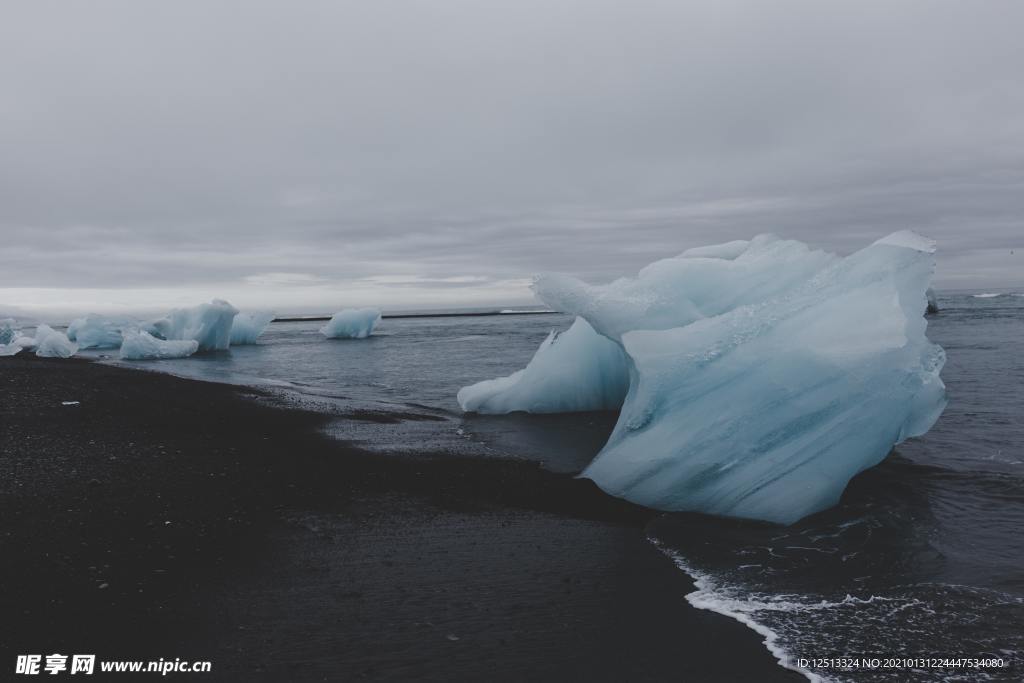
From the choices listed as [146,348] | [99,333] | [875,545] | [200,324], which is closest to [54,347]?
[146,348]

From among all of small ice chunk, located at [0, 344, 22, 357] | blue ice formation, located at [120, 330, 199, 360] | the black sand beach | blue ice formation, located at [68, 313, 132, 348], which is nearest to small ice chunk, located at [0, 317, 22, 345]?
blue ice formation, located at [68, 313, 132, 348]

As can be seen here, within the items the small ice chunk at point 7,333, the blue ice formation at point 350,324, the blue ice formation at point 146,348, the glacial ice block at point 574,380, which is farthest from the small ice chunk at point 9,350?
the glacial ice block at point 574,380

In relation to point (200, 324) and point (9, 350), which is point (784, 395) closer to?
point (200, 324)

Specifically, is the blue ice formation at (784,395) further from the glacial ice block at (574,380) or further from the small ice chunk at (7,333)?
the small ice chunk at (7,333)

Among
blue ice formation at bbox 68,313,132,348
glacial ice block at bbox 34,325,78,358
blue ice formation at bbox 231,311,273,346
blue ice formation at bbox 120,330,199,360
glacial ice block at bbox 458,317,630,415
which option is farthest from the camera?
blue ice formation at bbox 231,311,273,346

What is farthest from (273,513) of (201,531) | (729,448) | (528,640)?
(729,448)

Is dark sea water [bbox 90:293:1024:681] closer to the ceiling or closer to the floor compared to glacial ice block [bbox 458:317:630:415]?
closer to the floor

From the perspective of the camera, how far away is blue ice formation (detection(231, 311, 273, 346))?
42.8 metres

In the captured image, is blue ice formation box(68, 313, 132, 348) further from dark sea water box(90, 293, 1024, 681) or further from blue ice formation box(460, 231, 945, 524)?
blue ice formation box(460, 231, 945, 524)

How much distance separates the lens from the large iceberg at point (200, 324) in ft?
114

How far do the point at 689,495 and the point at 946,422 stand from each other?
7.37 metres

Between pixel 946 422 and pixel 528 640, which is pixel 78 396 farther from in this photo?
pixel 946 422

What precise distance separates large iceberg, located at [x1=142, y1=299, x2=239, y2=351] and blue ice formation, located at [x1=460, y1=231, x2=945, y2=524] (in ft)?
100

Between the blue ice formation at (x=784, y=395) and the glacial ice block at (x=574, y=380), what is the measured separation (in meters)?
5.01
